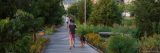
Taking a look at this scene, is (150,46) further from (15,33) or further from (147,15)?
(15,33)

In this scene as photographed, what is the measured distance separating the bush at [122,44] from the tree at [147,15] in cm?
973

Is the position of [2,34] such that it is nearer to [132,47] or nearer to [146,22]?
[132,47]

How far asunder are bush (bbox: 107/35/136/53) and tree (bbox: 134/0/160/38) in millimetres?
9733

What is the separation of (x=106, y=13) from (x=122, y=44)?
2683cm

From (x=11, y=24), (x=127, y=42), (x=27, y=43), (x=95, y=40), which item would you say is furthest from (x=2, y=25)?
(x=95, y=40)

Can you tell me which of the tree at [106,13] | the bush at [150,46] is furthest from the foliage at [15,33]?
the tree at [106,13]

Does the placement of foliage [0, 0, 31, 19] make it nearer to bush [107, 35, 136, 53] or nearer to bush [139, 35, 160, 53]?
bush [107, 35, 136, 53]

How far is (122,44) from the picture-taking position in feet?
50.0

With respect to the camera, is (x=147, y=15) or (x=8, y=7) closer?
(x=8, y=7)

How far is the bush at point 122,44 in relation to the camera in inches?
600

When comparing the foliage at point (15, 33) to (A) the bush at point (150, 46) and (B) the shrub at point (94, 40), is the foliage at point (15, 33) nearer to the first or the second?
(A) the bush at point (150, 46)

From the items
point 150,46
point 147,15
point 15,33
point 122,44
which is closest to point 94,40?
point 147,15

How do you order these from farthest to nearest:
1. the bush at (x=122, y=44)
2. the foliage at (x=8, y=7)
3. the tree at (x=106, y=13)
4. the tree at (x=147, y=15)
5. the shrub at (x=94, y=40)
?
the tree at (x=106, y=13) < the tree at (x=147, y=15) < the shrub at (x=94, y=40) < the bush at (x=122, y=44) < the foliage at (x=8, y=7)

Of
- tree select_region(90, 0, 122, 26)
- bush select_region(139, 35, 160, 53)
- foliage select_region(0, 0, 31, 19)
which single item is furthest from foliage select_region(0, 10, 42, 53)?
tree select_region(90, 0, 122, 26)
